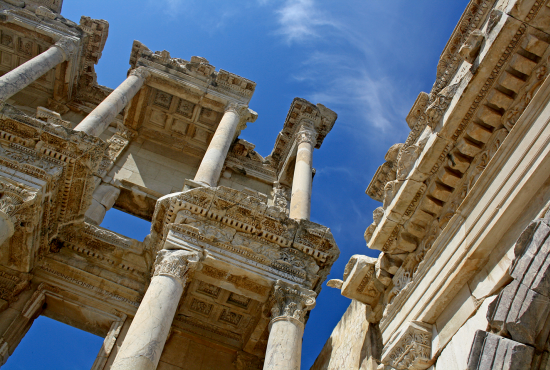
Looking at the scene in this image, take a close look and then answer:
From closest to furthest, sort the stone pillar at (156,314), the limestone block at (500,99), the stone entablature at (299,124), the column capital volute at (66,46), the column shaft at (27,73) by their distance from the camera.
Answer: the limestone block at (500,99)
the stone pillar at (156,314)
the column shaft at (27,73)
the column capital volute at (66,46)
the stone entablature at (299,124)

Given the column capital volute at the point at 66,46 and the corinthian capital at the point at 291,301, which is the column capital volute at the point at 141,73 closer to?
the column capital volute at the point at 66,46

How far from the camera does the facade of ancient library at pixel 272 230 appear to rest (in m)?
5.38

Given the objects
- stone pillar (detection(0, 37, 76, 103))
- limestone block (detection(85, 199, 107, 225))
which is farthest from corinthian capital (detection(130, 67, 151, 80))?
limestone block (detection(85, 199, 107, 225))

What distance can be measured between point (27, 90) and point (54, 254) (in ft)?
30.6

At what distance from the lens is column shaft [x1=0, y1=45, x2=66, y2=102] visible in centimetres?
1202

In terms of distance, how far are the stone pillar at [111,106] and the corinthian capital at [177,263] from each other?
4.71m

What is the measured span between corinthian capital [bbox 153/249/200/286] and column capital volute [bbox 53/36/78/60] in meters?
10.1

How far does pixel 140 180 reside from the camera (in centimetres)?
1557

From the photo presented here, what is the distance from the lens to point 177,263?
27.9ft

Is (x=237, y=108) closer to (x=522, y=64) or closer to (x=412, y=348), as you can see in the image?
(x=522, y=64)

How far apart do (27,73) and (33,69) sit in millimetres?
422

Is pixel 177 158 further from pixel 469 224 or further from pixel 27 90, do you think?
pixel 469 224

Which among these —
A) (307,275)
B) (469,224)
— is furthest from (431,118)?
(307,275)

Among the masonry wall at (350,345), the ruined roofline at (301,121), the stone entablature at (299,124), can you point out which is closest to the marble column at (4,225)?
the masonry wall at (350,345)
